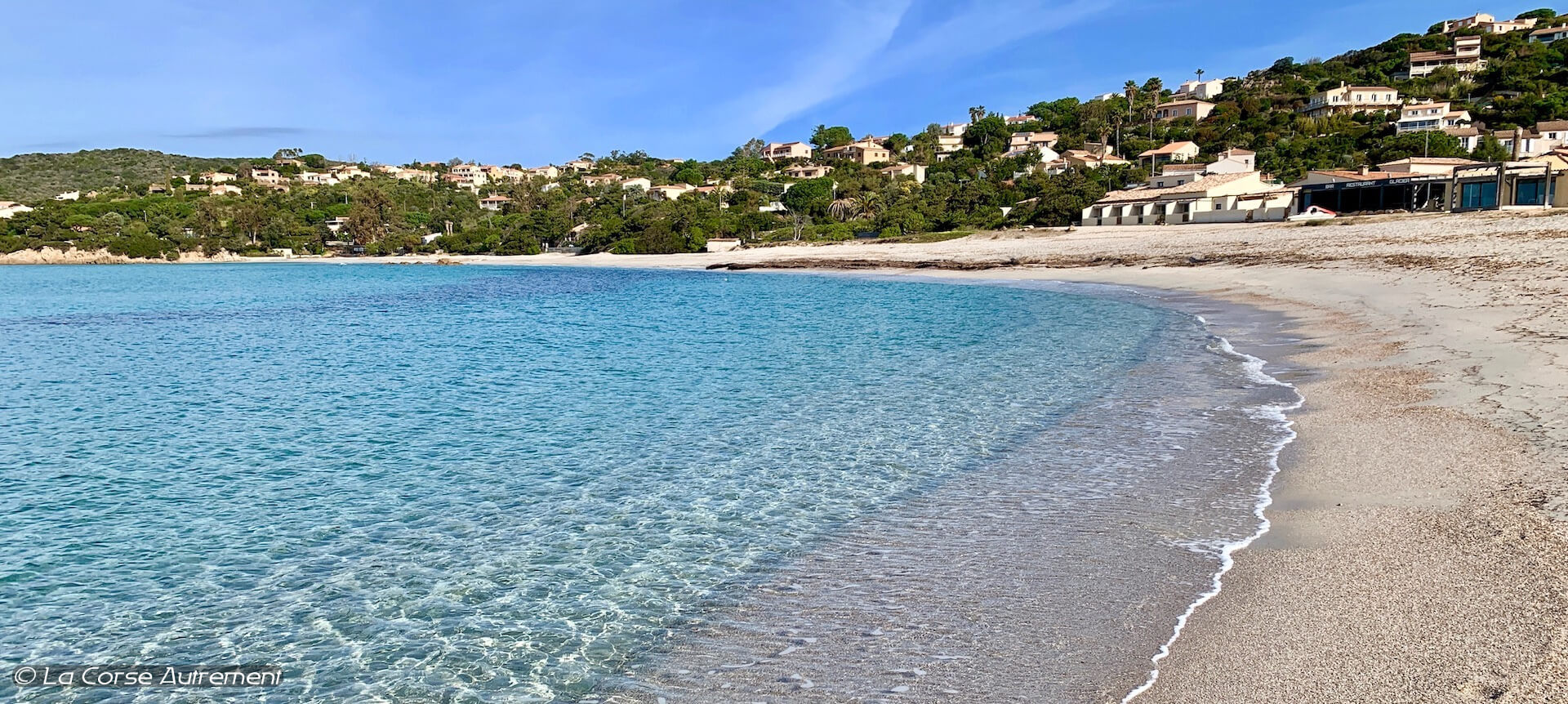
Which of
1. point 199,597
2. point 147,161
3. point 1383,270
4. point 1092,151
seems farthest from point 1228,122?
point 147,161

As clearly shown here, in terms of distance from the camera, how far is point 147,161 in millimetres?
197500

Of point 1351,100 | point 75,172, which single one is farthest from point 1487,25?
point 75,172

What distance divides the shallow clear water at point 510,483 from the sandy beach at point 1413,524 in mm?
485

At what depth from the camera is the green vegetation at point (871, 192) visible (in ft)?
238

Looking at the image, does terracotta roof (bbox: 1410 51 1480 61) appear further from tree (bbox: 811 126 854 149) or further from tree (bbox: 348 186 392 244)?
tree (bbox: 348 186 392 244)

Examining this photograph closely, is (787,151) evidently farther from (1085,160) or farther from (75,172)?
(75,172)

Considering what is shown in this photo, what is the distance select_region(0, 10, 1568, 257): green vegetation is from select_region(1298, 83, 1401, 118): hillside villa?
2.77 metres

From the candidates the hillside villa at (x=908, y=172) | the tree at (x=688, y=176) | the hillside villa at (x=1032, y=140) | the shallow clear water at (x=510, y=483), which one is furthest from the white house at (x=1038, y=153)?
the shallow clear water at (x=510, y=483)

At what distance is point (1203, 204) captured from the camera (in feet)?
180

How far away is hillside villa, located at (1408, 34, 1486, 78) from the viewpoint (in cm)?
10894

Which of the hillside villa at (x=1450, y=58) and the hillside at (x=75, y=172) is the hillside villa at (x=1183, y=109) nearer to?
the hillside villa at (x=1450, y=58)

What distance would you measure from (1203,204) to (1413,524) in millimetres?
55164

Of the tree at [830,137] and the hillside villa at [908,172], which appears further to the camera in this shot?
the tree at [830,137]

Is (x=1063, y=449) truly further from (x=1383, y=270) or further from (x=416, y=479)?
(x=1383, y=270)
